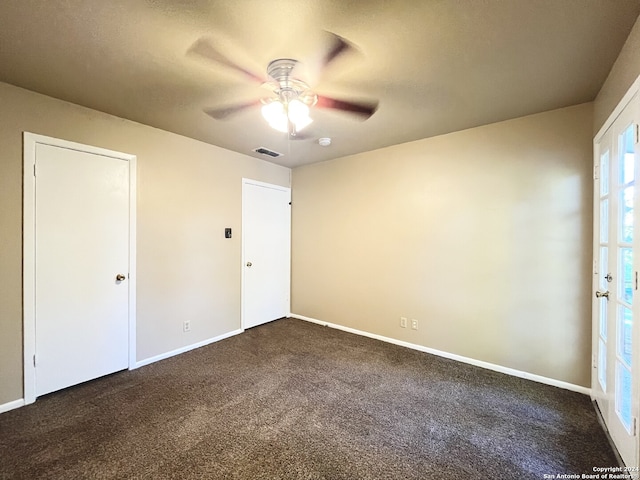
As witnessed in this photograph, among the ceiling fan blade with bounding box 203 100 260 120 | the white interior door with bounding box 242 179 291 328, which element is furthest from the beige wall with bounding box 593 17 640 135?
the white interior door with bounding box 242 179 291 328

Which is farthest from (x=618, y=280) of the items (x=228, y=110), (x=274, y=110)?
(x=228, y=110)

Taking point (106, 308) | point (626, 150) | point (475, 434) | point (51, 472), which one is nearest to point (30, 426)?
point (51, 472)

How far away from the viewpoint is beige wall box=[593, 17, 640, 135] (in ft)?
5.00

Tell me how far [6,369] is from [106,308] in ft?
2.42

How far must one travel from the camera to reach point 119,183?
2807mm

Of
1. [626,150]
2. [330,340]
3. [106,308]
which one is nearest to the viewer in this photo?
[626,150]

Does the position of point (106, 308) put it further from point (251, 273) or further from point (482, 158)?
point (482, 158)

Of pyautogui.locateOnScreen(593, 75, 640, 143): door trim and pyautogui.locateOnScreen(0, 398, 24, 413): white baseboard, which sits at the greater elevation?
pyautogui.locateOnScreen(593, 75, 640, 143): door trim

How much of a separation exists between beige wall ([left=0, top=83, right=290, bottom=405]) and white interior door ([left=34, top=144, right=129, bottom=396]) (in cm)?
13

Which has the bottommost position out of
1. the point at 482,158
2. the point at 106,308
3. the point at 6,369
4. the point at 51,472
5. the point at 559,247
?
the point at 51,472

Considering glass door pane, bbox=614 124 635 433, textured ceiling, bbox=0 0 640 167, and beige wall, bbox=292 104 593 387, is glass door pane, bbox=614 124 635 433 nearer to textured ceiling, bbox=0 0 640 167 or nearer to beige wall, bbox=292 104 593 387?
textured ceiling, bbox=0 0 640 167

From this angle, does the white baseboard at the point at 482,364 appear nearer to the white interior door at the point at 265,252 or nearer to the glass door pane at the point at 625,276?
the glass door pane at the point at 625,276

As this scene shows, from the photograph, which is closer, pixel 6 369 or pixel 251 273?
pixel 6 369

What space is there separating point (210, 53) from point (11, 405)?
3.02 meters
